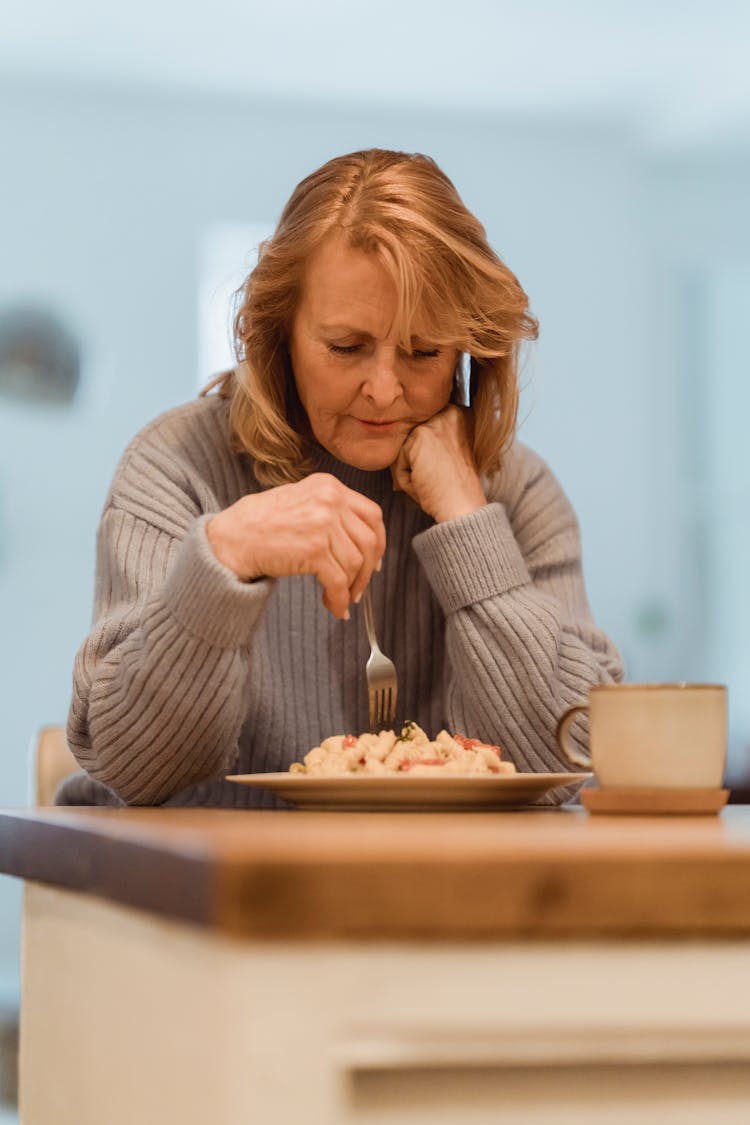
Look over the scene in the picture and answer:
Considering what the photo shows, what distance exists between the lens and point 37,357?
15.7 feet

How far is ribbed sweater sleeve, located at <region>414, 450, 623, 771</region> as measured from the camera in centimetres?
138

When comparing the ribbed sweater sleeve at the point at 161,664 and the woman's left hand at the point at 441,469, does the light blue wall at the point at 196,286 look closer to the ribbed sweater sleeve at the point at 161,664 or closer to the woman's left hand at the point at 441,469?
the woman's left hand at the point at 441,469

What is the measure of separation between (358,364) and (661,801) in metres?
0.71

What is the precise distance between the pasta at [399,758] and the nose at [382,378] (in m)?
0.49

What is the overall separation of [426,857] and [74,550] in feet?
13.7

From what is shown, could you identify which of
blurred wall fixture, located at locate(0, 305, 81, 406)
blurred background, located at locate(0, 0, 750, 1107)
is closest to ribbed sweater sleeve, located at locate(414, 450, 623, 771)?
blurred background, located at locate(0, 0, 750, 1107)

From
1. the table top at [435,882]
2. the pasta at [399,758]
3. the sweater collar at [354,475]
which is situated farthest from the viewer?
the sweater collar at [354,475]

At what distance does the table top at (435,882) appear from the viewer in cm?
53

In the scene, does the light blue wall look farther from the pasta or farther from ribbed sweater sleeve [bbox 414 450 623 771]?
the pasta

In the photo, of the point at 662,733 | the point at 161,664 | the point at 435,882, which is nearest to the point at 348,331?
the point at 161,664

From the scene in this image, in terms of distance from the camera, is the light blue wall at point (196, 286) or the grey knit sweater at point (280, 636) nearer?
the grey knit sweater at point (280, 636)

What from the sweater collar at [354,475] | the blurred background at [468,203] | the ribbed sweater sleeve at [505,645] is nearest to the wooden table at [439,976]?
the ribbed sweater sleeve at [505,645]

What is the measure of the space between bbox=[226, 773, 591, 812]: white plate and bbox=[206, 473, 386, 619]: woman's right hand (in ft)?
0.60

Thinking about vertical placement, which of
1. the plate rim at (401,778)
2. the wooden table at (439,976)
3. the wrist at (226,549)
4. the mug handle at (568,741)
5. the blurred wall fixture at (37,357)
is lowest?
the wooden table at (439,976)
